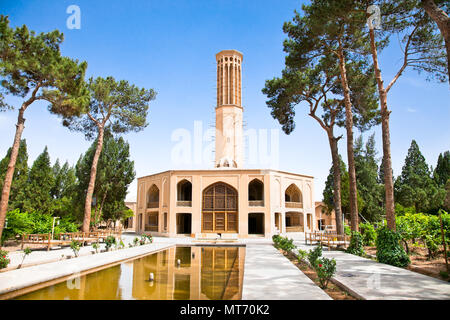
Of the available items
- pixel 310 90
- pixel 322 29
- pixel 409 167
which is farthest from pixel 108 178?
pixel 409 167

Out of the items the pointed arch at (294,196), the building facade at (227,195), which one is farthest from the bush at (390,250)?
the pointed arch at (294,196)

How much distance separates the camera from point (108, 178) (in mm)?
26750

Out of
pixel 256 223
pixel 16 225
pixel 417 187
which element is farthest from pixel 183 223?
pixel 417 187

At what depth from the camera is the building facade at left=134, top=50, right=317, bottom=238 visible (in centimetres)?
2477

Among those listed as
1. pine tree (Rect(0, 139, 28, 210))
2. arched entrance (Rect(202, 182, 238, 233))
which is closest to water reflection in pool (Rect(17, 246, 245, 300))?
arched entrance (Rect(202, 182, 238, 233))

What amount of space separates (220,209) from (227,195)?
4.40 ft

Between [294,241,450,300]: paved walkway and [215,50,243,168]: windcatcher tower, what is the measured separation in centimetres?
2129

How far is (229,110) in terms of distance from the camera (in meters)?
29.9

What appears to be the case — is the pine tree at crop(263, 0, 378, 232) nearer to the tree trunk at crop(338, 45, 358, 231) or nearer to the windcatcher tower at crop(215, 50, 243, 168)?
the tree trunk at crop(338, 45, 358, 231)

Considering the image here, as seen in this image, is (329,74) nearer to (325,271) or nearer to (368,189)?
(325,271)

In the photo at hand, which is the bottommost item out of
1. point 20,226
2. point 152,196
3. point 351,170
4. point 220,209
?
point 20,226

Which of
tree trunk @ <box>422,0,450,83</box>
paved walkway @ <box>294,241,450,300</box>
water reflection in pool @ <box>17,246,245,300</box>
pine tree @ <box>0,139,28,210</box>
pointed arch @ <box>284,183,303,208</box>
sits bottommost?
water reflection in pool @ <box>17,246,245,300</box>
